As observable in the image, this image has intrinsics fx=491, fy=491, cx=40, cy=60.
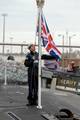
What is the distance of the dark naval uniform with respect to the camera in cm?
1307

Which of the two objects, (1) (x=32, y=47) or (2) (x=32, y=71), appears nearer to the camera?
(1) (x=32, y=47)

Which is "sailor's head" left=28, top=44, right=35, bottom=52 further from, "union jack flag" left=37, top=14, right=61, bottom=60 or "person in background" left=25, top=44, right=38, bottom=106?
"union jack flag" left=37, top=14, right=61, bottom=60

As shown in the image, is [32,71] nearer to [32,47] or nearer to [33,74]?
[33,74]

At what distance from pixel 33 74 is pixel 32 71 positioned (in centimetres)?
9

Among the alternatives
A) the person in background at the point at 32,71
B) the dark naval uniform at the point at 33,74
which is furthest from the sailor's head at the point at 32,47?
the dark naval uniform at the point at 33,74

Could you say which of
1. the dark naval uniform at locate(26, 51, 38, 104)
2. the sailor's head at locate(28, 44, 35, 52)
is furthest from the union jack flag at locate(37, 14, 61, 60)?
the dark naval uniform at locate(26, 51, 38, 104)

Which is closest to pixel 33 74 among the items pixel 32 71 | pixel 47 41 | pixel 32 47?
pixel 32 71

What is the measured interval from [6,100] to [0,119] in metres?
3.89

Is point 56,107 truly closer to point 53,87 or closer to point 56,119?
point 56,119

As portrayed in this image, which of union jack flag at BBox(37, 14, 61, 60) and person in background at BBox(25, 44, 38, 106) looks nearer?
union jack flag at BBox(37, 14, 61, 60)

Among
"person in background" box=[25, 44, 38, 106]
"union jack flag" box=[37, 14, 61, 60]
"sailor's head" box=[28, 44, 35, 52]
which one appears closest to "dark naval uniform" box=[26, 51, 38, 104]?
"person in background" box=[25, 44, 38, 106]

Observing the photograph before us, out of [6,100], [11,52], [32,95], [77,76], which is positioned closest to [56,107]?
[32,95]

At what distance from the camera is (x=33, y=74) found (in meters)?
13.2

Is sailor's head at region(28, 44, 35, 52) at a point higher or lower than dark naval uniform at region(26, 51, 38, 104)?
higher
